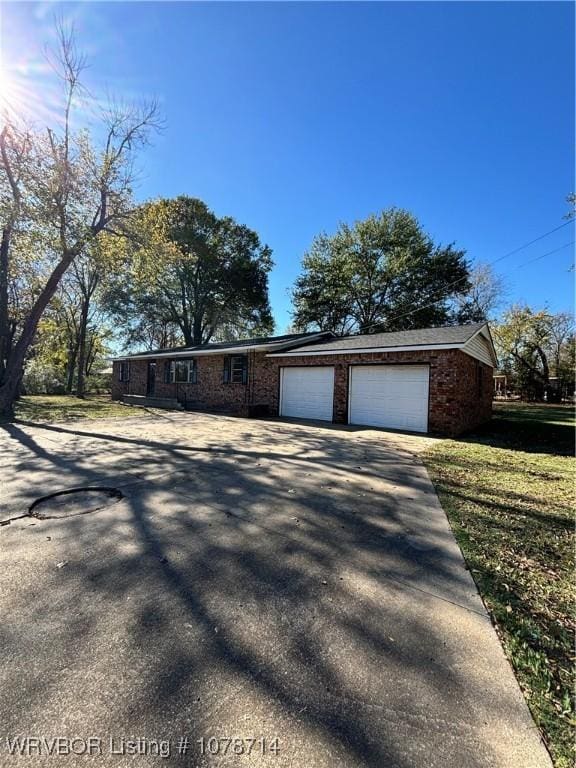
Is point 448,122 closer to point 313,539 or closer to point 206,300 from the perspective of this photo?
point 313,539

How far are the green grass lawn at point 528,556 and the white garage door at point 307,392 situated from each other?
5.69 meters

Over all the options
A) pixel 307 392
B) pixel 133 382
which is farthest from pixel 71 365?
pixel 307 392

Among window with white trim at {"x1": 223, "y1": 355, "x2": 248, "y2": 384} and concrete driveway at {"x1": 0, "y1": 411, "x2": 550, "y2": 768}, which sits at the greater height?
window with white trim at {"x1": 223, "y1": 355, "x2": 248, "y2": 384}

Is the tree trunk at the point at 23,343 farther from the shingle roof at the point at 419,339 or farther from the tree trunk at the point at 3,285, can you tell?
the shingle roof at the point at 419,339

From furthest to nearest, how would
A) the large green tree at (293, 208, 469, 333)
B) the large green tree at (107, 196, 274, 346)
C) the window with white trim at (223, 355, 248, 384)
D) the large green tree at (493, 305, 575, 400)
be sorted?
1. the large green tree at (493, 305, 575, 400)
2. the large green tree at (107, 196, 274, 346)
3. the large green tree at (293, 208, 469, 333)
4. the window with white trim at (223, 355, 248, 384)

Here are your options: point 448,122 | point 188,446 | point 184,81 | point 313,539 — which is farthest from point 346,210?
point 313,539

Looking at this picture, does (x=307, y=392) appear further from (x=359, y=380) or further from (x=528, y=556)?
(x=528, y=556)

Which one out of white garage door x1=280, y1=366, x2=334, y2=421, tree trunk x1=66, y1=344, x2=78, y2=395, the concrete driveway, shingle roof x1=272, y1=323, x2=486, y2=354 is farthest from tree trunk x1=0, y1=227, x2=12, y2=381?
the concrete driveway

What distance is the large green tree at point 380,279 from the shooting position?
2456cm

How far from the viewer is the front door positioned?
64.7 ft

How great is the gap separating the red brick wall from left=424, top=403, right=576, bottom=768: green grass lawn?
2980 mm

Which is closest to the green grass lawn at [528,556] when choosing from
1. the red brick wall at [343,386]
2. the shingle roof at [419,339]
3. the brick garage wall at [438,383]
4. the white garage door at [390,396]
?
the brick garage wall at [438,383]

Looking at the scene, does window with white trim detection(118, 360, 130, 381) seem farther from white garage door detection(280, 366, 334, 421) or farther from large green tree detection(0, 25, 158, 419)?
white garage door detection(280, 366, 334, 421)

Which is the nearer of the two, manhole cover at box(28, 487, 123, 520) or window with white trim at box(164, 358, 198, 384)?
manhole cover at box(28, 487, 123, 520)
